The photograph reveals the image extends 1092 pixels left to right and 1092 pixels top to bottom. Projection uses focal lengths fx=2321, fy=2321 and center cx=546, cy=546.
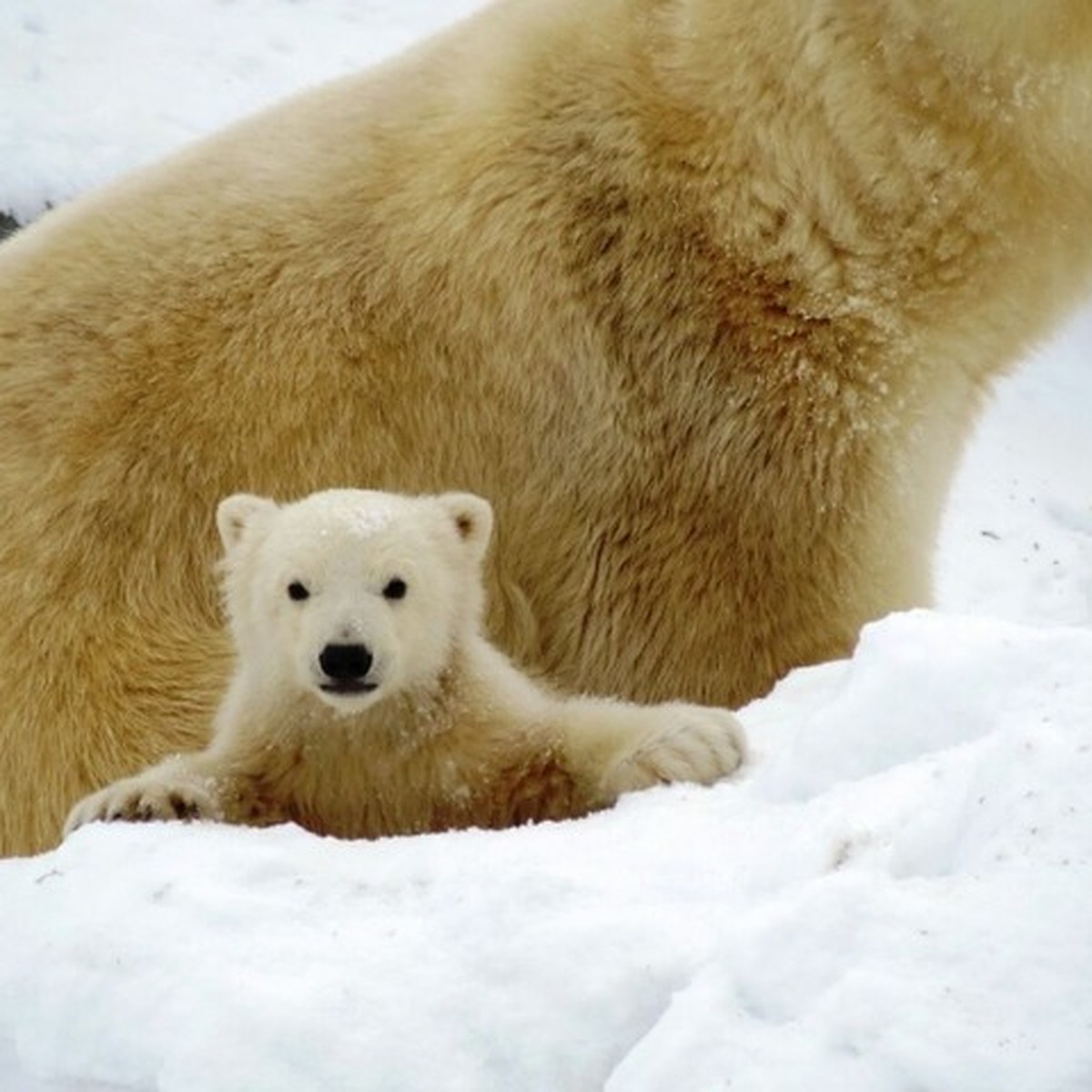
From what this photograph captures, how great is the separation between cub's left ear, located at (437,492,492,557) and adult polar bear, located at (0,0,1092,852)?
0.31m

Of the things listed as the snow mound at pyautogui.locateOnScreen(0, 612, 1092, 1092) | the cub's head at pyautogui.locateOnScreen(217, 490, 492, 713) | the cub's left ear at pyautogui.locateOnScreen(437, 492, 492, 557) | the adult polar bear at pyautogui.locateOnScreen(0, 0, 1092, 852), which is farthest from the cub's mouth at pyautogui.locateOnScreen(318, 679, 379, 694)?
the adult polar bear at pyautogui.locateOnScreen(0, 0, 1092, 852)

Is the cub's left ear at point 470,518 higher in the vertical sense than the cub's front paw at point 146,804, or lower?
higher

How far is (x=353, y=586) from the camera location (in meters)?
3.14

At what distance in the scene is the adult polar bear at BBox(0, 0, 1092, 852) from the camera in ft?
11.8

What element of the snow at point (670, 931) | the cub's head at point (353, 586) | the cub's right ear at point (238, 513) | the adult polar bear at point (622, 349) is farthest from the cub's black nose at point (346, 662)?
the adult polar bear at point (622, 349)

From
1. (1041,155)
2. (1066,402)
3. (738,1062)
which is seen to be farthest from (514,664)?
(1066,402)

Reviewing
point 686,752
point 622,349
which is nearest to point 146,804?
point 686,752

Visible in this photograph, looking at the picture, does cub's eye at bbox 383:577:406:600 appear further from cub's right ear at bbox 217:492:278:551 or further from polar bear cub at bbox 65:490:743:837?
cub's right ear at bbox 217:492:278:551

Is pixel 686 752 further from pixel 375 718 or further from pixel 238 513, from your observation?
pixel 238 513

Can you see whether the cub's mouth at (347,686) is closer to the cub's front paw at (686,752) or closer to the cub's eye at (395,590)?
the cub's eye at (395,590)

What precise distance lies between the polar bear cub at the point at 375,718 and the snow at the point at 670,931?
293 millimetres

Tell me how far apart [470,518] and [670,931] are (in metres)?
1.41

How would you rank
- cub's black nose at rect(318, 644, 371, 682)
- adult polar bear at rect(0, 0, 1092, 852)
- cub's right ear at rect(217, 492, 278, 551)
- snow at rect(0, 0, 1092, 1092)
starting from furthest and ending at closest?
adult polar bear at rect(0, 0, 1092, 852)
cub's right ear at rect(217, 492, 278, 551)
cub's black nose at rect(318, 644, 371, 682)
snow at rect(0, 0, 1092, 1092)

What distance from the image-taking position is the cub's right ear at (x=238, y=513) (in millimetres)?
3326
